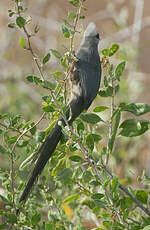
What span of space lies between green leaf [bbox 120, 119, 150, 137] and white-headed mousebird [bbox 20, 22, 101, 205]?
19 centimetres

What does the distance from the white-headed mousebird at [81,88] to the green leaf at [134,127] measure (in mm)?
193

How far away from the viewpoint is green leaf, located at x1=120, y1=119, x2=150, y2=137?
1.29 meters

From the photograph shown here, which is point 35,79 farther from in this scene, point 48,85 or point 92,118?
point 92,118

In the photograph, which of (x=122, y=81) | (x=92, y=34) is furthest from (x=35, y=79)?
(x=122, y=81)

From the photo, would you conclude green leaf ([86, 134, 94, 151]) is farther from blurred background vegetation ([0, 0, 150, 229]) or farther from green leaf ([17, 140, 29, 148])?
blurred background vegetation ([0, 0, 150, 229])

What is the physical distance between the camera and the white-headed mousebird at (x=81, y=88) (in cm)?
132

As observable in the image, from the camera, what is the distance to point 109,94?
1.30 m

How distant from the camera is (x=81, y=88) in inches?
64.0

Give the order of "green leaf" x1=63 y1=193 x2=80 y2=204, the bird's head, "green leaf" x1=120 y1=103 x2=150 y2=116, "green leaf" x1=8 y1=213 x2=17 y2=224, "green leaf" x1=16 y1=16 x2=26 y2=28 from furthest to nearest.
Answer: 1. the bird's head
2. "green leaf" x1=63 y1=193 x2=80 y2=204
3. "green leaf" x1=120 y1=103 x2=150 y2=116
4. "green leaf" x1=8 y1=213 x2=17 y2=224
5. "green leaf" x1=16 y1=16 x2=26 y2=28

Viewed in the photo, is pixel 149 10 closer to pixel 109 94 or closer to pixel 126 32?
pixel 126 32

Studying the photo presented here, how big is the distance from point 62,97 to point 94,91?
10.2 inches

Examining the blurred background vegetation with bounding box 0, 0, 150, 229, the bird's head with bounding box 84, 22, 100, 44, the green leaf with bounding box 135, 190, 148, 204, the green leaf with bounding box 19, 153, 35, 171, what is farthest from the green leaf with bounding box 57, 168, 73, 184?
the blurred background vegetation with bounding box 0, 0, 150, 229

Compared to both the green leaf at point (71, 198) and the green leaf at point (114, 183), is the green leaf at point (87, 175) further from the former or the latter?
the green leaf at point (71, 198)

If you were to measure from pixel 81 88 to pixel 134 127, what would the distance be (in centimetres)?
40
